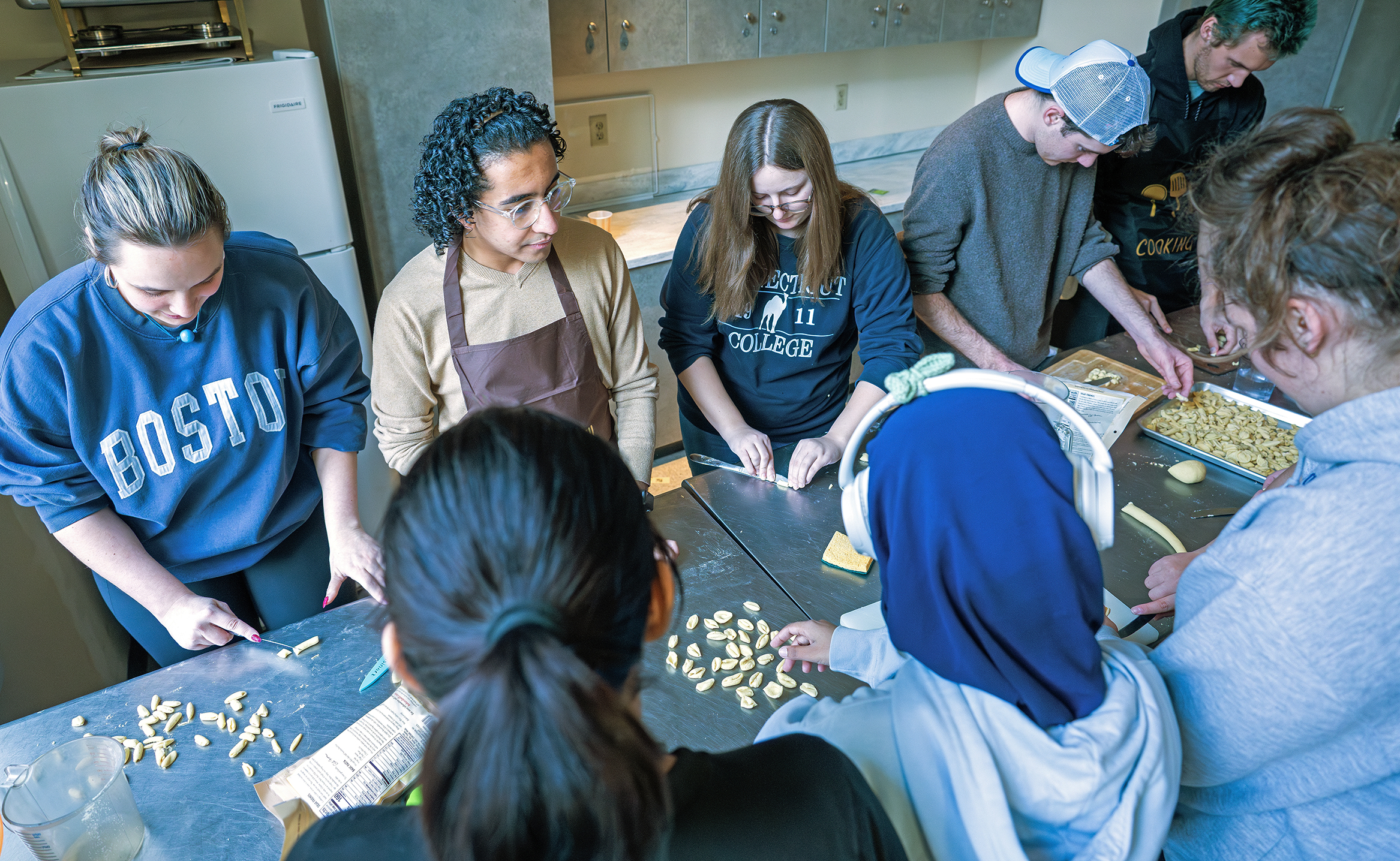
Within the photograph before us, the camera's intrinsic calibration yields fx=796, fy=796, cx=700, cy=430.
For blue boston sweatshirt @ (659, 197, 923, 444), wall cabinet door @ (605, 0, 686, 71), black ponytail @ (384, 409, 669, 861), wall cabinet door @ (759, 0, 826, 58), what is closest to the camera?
black ponytail @ (384, 409, 669, 861)

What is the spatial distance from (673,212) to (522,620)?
3.43 metres

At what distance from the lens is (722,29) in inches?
133

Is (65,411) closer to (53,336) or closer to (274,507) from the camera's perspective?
(53,336)

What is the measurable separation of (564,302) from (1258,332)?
127cm

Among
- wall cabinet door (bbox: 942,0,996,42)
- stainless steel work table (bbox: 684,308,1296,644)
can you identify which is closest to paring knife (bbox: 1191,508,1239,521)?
stainless steel work table (bbox: 684,308,1296,644)

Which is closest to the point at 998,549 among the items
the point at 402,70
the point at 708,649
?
the point at 708,649

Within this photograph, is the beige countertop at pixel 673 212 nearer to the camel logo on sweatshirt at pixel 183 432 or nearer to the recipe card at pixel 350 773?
the camel logo on sweatshirt at pixel 183 432

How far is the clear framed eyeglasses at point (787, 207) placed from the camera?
1.83m

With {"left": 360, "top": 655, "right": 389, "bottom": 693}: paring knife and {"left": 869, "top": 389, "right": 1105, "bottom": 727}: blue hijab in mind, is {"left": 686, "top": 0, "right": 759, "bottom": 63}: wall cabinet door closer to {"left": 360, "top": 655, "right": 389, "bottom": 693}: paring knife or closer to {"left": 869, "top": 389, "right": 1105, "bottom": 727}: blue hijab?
{"left": 360, "top": 655, "right": 389, "bottom": 693}: paring knife

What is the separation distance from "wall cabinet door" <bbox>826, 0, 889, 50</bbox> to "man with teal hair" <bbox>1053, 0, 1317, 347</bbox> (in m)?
1.44

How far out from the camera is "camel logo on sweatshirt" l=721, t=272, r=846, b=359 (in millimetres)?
2008

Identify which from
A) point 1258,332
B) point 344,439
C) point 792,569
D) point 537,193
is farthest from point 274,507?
point 1258,332

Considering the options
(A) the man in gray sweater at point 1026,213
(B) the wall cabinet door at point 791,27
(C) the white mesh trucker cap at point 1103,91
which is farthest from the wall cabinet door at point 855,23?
(C) the white mesh trucker cap at point 1103,91

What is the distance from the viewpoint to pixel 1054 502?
763 mm
